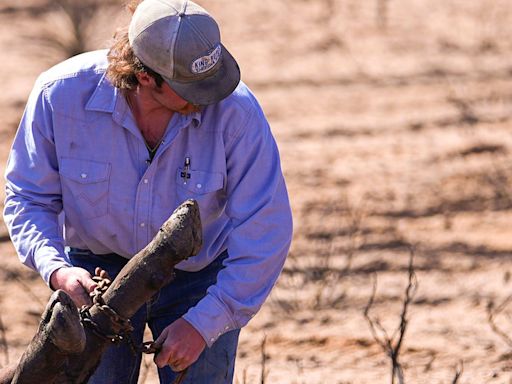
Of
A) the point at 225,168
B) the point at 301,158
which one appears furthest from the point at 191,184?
the point at 301,158

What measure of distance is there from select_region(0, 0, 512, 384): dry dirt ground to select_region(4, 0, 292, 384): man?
160 cm

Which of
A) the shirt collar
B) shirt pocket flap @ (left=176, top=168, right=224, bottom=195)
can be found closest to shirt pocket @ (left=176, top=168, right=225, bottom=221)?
shirt pocket flap @ (left=176, top=168, right=224, bottom=195)

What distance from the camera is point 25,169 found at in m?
3.78

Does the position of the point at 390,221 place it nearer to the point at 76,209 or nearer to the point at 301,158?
the point at 301,158

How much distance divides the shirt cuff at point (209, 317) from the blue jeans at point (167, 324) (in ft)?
0.63

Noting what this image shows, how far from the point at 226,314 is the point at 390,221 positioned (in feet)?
13.2

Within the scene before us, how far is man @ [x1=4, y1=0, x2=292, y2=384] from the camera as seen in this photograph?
3.65 metres

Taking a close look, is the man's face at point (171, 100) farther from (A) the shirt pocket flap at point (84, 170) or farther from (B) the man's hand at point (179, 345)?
(B) the man's hand at point (179, 345)

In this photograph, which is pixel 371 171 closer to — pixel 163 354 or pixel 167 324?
pixel 167 324

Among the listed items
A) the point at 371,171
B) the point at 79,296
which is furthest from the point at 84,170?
the point at 371,171

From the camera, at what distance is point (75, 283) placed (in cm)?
354

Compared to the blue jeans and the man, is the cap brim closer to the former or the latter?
the man

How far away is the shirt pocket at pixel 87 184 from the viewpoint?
3748 mm

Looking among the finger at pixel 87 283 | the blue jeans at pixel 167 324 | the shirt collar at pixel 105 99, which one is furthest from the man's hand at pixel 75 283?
the shirt collar at pixel 105 99
